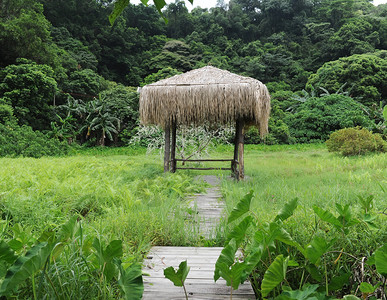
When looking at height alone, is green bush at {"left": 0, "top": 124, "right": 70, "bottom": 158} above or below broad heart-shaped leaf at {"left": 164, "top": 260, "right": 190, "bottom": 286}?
below

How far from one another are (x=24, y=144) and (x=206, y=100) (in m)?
8.33

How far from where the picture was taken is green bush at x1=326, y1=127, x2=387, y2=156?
9.39 metres

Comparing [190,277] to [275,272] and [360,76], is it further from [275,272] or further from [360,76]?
[360,76]

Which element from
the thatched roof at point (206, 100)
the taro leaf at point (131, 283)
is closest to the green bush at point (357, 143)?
the thatched roof at point (206, 100)

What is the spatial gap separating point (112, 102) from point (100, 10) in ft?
45.5

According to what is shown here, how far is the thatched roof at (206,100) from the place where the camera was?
230 inches

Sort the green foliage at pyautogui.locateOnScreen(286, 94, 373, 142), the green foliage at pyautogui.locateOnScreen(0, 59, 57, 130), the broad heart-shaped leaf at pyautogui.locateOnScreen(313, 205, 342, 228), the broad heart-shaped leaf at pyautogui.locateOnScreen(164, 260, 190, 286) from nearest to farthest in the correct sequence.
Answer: the broad heart-shaped leaf at pyautogui.locateOnScreen(164, 260, 190, 286)
the broad heart-shaped leaf at pyautogui.locateOnScreen(313, 205, 342, 228)
the green foliage at pyautogui.locateOnScreen(0, 59, 57, 130)
the green foliage at pyautogui.locateOnScreen(286, 94, 373, 142)

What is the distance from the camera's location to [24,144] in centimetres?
1123

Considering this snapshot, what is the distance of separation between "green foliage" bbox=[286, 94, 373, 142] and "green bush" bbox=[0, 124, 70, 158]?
13.2 metres

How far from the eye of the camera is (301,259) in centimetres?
193

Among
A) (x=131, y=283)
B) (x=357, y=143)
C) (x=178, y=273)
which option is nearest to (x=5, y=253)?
(x=131, y=283)

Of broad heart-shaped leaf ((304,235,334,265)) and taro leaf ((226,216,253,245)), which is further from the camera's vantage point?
taro leaf ((226,216,253,245))

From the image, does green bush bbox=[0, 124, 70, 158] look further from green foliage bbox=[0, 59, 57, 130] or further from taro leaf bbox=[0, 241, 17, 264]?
taro leaf bbox=[0, 241, 17, 264]

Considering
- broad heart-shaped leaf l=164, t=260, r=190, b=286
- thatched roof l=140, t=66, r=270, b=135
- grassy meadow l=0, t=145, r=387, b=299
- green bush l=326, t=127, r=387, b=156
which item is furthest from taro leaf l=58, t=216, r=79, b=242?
green bush l=326, t=127, r=387, b=156
